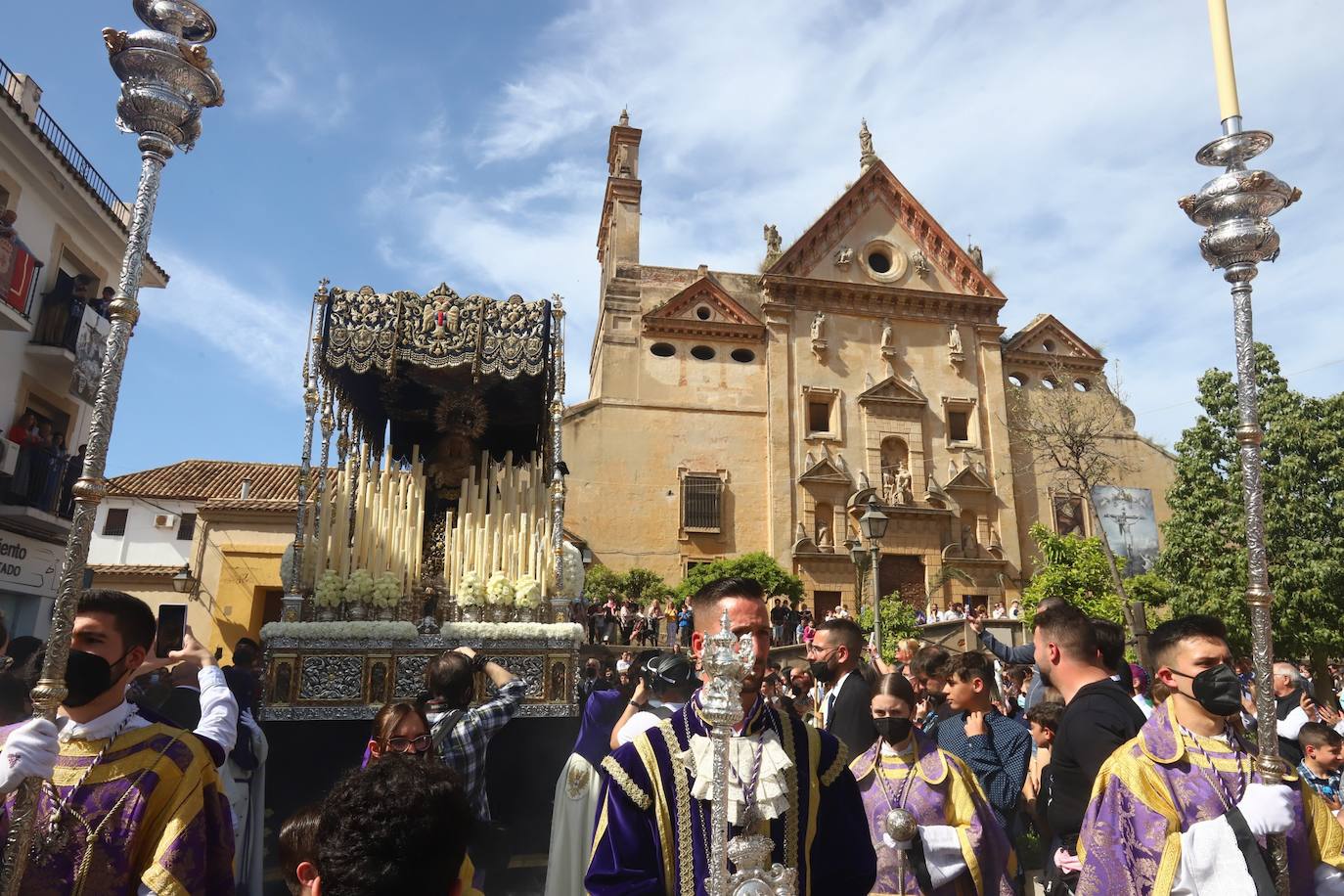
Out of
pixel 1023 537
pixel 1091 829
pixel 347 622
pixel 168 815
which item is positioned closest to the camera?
pixel 168 815

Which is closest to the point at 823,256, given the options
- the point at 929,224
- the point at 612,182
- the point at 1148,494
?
the point at 929,224

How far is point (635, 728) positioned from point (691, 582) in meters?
22.9

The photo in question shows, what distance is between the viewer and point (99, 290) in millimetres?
Answer: 18422

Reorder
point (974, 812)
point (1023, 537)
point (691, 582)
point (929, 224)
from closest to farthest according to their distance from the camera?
point (974, 812), point (691, 582), point (1023, 537), point (929, 224)

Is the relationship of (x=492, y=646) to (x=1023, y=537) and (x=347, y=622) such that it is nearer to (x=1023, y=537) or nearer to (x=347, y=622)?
(x=347, y=622)

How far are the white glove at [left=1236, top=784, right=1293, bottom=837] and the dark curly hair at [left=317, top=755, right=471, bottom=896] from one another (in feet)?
7.87

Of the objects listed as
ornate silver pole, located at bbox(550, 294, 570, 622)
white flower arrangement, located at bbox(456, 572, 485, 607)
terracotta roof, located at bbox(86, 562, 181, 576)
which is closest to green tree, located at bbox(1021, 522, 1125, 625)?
ornate silver pole, located at bbox(550, 294, 570, 622)

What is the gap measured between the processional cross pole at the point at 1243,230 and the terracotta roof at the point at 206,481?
88.7 feet

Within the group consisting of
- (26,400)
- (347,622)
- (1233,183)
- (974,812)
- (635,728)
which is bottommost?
(974,812)

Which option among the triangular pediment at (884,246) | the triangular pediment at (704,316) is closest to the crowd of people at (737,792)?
the triangular pediment at (704,316)

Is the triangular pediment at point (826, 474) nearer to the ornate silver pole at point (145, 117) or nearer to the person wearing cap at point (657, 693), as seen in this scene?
the person wearing cap at point (657, 693)

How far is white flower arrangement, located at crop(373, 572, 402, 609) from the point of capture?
25.9ft

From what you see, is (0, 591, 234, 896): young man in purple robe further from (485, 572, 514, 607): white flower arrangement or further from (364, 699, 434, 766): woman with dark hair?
(485, 572, 514, 607): white flower arrangement

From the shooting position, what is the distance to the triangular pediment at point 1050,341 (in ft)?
116
